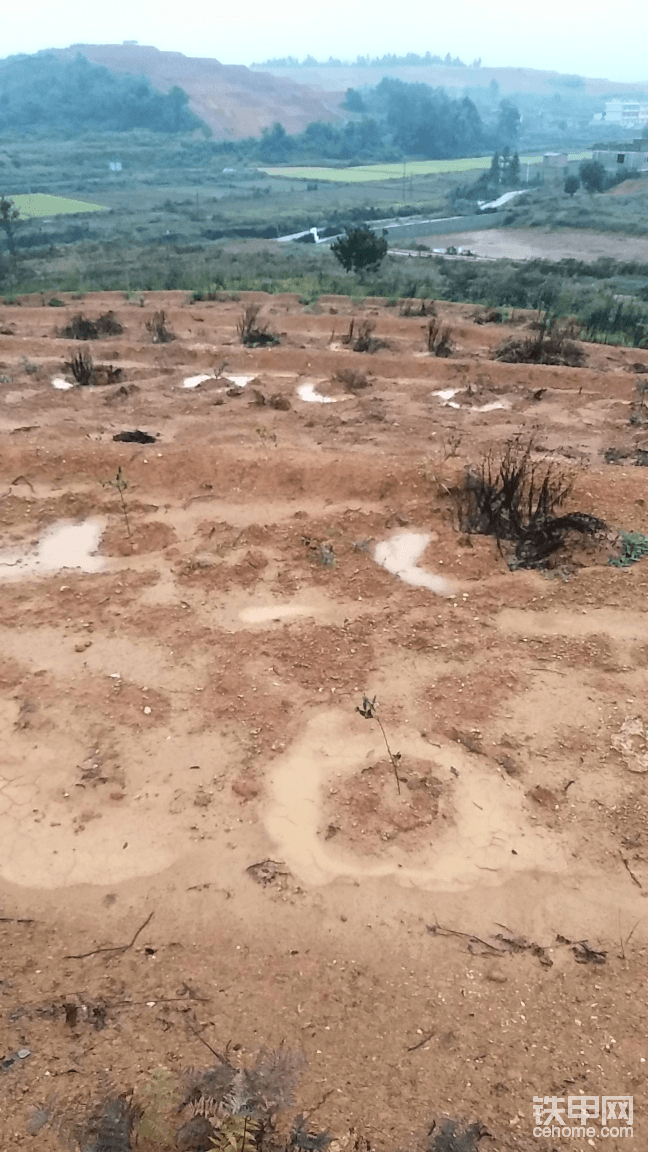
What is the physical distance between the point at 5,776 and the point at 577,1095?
5036 mm

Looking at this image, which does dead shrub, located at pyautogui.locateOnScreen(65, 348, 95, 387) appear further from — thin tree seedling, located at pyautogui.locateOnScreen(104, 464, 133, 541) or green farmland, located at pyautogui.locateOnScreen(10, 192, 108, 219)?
green farmland, located at pyautogui.locateOnScreen(10, 192, 108, 219)

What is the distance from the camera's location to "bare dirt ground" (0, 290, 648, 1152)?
443 cm

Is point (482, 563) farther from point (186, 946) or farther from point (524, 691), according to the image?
point (186, 946)

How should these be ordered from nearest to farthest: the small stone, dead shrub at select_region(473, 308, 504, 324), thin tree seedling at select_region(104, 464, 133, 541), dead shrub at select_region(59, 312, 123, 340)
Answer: the small stone < thin tree seedling at select_region(104, 464, 133, 541) < dead shrub at select_region(59, 312, 123, 340) < dead shrub at select_region(473, 308, 504, 324)

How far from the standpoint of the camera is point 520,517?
9641 mm

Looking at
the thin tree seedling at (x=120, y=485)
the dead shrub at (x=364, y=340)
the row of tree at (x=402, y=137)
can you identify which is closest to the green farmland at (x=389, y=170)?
the row of tree at (x=402, y=137)

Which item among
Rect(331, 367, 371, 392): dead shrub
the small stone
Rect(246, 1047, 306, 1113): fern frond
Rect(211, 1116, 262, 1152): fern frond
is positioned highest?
Rect(331, 367, 371, 392): dead shrub

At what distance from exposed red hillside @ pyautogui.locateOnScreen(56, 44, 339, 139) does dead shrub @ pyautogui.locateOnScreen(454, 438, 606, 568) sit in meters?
148

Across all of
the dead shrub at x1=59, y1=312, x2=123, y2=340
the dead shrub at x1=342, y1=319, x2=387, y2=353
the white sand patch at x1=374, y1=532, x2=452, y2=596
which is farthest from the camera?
the dead shrub at x1=59, y1=312, x2=123, y2=340

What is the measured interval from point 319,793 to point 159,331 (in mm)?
15058

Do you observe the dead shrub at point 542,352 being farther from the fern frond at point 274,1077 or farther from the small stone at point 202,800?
the fern frond at point 274,1077

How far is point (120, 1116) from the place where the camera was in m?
3.96

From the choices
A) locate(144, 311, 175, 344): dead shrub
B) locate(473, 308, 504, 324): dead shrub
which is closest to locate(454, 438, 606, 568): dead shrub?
locate(144, 311, 175, 344): dead shrub

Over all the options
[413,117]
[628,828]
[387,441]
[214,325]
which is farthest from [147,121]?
[628,828]
